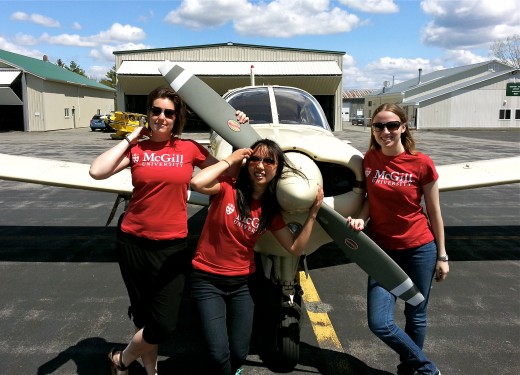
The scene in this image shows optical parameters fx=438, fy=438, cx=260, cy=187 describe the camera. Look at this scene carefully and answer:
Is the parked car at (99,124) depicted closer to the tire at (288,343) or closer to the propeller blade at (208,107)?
the propeller blade at (208,107)

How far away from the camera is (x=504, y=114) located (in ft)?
140

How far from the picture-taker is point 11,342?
338 centimetres

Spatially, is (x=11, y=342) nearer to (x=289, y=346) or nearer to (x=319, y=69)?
(x=289, y=346)

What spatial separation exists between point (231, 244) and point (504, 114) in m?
47.3

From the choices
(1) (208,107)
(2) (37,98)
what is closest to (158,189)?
(1) (208,107)

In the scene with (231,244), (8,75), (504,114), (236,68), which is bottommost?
(231,244)

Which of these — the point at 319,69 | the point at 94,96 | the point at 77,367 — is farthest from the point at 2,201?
the point at 94,96

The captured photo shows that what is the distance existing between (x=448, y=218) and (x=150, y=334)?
20.7 feet

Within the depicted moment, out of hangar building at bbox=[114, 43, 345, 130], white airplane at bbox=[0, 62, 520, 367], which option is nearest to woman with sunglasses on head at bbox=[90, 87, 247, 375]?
white airplane at bbox=[0, 62, 520, 367]

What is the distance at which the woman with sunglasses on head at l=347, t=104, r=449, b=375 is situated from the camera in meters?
2.65

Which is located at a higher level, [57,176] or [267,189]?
[267,189]

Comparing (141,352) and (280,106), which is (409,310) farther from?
(280,106)

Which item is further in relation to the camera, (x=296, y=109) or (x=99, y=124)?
(x=99, y=124)

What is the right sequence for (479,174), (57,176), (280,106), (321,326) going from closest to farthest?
(321,326) < (280,106) < (57,176) < (479,174)
